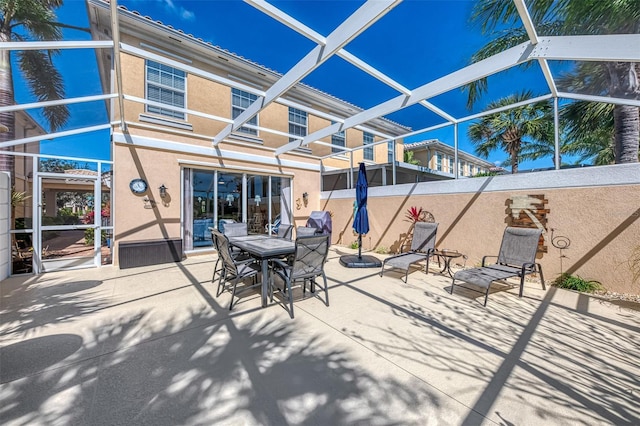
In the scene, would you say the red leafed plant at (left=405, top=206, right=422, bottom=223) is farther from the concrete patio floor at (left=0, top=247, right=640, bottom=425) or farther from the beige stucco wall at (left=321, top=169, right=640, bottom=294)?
the concrete patio floor at (left=0, top=247, right=640, bottom=425)

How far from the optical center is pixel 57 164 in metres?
6.27

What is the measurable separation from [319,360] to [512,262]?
463 centimetres

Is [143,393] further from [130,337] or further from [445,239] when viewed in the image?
[445,239]

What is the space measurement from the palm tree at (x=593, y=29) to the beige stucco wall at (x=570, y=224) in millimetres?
1754

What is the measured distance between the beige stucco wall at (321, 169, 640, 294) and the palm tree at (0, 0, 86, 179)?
8.77 meters

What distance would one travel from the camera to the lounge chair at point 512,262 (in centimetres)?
440

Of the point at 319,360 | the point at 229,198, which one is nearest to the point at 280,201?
the point at 229,198

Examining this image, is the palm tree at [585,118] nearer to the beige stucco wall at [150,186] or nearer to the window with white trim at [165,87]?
the beige stucco wall at [150,186]

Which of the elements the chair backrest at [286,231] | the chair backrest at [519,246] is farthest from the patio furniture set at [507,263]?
the chair backrest at [286,231]

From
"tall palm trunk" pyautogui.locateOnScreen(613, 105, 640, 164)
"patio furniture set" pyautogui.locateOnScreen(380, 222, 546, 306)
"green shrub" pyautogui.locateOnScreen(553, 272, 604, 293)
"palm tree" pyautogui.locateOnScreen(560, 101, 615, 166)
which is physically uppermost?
"palm tree" pyautogui.locateOnScreen(560, 101, 615, 166)

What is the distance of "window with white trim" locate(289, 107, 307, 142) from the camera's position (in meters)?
10.7

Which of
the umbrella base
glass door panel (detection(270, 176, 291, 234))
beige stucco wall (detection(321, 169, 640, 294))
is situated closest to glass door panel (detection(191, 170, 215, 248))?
glass door panel (detection(270, 176, 291, 234))

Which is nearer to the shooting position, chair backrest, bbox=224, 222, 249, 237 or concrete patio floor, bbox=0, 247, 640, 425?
concrete patio floor, bbox=0, 247, 640, 425

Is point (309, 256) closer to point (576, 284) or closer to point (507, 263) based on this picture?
point (507, 263)
